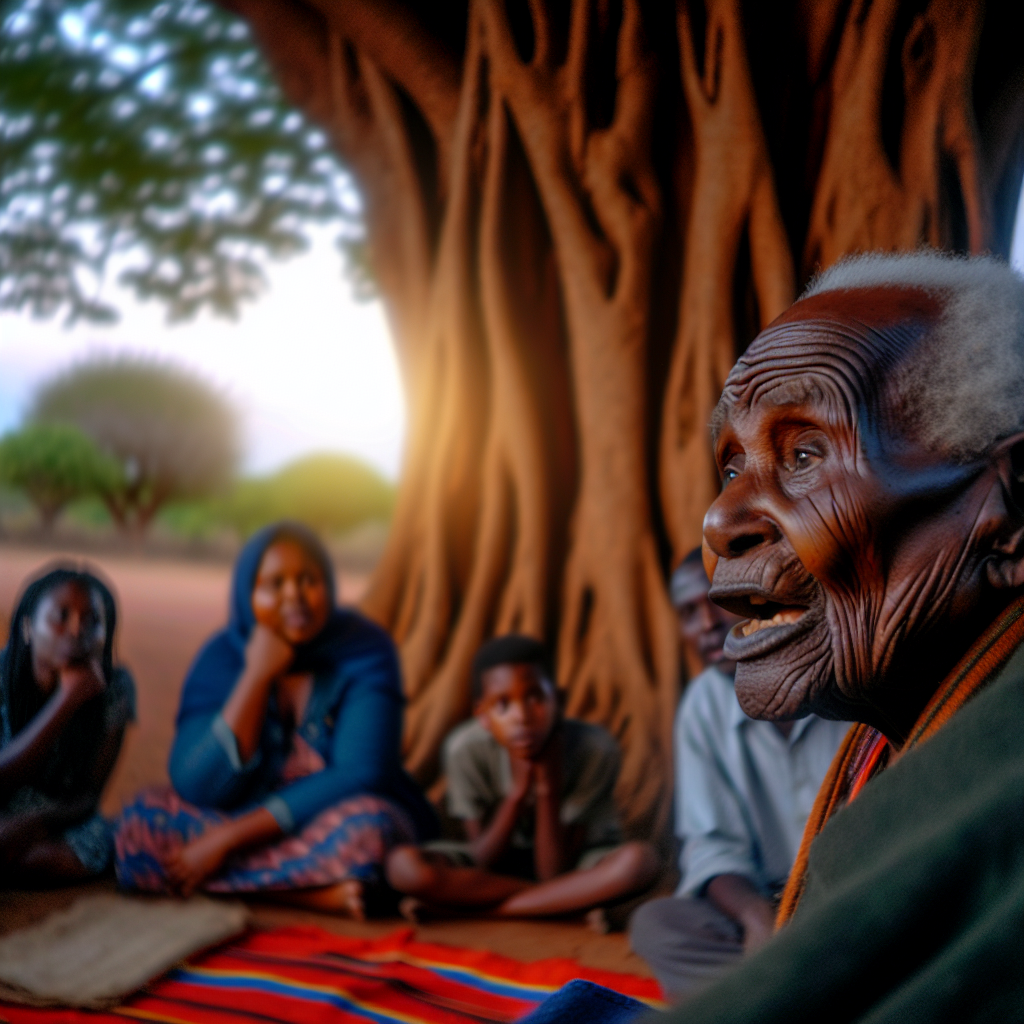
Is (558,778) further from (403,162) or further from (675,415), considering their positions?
(403,162)

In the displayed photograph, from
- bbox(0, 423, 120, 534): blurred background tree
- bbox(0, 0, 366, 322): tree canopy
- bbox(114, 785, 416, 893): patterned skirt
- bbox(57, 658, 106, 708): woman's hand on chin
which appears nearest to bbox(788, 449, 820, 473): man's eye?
bbox(114, 785, 416, 893): patterned skirt

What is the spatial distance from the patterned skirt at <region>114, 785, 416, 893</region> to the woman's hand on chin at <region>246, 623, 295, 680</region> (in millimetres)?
539

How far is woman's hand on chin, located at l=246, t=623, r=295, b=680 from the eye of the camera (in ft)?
12.1

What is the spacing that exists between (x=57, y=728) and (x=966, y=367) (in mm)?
3483

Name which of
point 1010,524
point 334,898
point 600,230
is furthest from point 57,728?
point 1010,524

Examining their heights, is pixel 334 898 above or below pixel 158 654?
below

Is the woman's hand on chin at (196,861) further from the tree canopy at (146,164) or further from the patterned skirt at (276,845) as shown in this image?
the tree canopy at (146,164)

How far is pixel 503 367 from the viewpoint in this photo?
4457 millimetres

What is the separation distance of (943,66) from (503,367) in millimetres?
2088

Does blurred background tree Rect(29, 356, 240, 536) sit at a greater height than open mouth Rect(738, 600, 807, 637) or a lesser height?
greater

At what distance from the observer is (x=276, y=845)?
349cm

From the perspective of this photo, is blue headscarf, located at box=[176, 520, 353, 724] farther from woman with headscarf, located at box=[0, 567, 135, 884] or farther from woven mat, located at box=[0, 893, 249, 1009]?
woven mat, located at box=[0, 893, 249, 1009]

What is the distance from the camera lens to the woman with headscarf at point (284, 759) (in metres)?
3.46

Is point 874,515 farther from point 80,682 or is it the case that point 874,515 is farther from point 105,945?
point 80,682
